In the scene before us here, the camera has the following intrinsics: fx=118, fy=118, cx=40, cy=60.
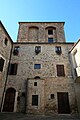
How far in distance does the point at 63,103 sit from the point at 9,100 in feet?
22.3

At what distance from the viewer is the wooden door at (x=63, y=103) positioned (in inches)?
563

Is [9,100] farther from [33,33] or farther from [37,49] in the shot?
[33,33]

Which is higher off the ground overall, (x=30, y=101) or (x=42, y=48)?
(x=42, y=48)

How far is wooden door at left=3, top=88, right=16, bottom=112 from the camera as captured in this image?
47.3 feet

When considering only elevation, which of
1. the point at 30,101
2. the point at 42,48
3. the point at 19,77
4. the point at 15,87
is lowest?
the point at 30,101

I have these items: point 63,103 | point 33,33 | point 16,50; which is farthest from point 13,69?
point 33,33

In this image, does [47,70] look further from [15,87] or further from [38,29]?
[38,29]

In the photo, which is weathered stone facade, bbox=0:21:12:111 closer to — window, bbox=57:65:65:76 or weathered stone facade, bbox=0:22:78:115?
weathered stone facade, bbox=0:22:78:115

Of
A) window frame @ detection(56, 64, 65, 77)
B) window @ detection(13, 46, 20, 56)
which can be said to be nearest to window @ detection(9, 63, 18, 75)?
window @ detection(13, 46, 20, 56)

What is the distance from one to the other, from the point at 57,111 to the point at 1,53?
9.95 m

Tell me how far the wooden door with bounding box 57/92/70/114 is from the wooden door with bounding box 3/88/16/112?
229 inches

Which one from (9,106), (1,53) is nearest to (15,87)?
(9,106)

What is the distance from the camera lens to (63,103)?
14.7 m

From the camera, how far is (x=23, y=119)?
10.8 meters
